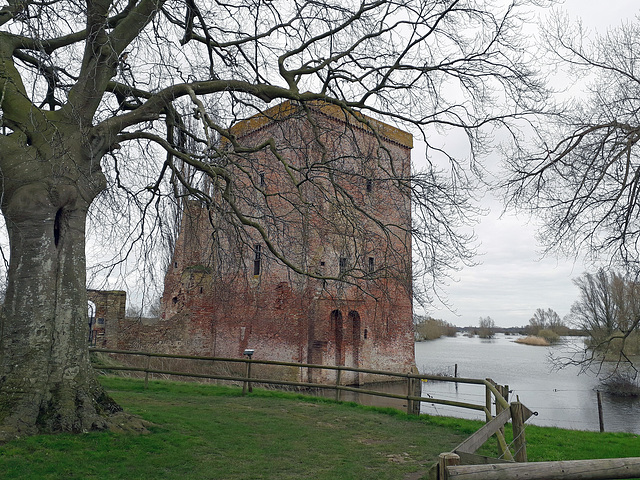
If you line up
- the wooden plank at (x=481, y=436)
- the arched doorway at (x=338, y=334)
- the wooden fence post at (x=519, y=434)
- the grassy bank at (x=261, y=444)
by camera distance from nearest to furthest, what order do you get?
the wooden plank at (x=481, y=436), the wooden fence post at (x=519, y=434), the grassy bank at (x=261, y=444), the arched doorway at (x=338, y=334)

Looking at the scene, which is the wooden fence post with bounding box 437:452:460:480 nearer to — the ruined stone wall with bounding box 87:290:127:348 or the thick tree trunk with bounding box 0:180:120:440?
the thick tree trunk with bounding box 0:180:120:440

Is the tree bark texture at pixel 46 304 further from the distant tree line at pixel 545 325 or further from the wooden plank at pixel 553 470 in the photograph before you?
the distant tree line at pixel 545 325

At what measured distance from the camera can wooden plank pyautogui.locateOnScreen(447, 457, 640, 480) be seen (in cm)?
274

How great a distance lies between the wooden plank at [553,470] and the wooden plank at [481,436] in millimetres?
448

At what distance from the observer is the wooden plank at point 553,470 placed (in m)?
2.74

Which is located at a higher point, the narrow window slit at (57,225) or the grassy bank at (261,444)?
the narrow window slit at (57,225)

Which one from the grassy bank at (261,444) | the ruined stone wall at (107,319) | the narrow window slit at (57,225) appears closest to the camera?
the grassy bank at (261,444)

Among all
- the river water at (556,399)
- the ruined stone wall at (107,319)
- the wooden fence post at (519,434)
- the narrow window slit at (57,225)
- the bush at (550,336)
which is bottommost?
the river water at (556,399)

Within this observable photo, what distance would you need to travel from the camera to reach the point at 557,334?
57.9 m

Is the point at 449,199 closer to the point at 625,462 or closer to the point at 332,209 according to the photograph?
the point at 332,209

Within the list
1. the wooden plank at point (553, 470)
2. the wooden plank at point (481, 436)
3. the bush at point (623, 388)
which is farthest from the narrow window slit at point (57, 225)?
the bush at point (623, 388)

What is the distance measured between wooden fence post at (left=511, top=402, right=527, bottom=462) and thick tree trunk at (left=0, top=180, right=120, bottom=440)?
4.64 meters

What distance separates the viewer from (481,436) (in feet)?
12.8

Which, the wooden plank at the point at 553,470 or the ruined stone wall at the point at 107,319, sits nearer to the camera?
the wooden plank at the point at 553,470
